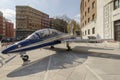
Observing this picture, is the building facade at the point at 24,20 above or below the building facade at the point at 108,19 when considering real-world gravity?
above

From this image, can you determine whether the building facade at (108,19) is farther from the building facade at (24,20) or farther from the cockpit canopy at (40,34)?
the building facade at (24,20)

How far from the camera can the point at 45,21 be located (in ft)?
432

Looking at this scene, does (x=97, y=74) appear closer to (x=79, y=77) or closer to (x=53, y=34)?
(x=79, y=77)

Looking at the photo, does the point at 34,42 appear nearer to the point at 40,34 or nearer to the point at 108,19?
the point at 40,34

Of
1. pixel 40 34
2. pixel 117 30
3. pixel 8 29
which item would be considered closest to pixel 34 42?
pixel 40 34

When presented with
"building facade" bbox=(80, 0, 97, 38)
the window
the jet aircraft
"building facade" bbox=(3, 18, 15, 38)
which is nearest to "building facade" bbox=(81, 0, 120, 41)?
the window

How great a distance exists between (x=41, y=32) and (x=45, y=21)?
11931 cm

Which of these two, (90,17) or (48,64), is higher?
(90,17)

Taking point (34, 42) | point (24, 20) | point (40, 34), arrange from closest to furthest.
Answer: point (34, 42) < point (40, 34) < point (24, 20)

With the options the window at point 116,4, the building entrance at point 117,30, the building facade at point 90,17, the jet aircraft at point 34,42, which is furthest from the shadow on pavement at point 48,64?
the building facade at point 90,17

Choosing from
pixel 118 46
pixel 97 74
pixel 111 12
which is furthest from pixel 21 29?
pixel 97 74

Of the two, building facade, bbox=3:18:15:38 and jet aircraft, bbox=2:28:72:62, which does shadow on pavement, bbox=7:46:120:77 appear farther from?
building facade, bbox=3:18:15:38

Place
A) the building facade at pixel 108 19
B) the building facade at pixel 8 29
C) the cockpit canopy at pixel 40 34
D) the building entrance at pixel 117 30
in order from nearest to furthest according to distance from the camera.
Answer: the cockpit canopy at pixel 40 34 → the building entrance at pixel 117 30 → the building facade at pixel 108 19 → the building facade at pixel 8 29

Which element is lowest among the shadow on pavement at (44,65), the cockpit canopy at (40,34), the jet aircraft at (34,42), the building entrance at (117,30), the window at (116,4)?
the shadow on pavement at (44,65)
